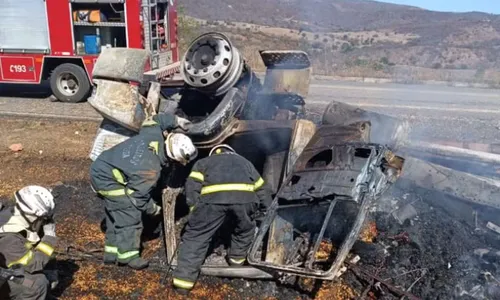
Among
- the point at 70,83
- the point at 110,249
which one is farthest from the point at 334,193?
the point at 70,83

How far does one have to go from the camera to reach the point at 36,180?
6.75 metres

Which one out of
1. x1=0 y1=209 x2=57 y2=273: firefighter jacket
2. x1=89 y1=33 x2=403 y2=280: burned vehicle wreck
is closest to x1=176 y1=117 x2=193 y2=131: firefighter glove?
x1=89 y1=33 x2=403 y2=280: burned vehicle wreck

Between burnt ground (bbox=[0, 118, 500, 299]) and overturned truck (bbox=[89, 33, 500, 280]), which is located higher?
overturned truck (bbox=[89, 33, 500, 280])

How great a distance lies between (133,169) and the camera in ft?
15.2

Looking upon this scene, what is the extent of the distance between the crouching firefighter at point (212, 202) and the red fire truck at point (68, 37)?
6.52m

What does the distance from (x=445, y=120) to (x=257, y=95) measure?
19.9ft

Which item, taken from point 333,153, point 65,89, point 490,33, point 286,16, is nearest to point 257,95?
point 333,153

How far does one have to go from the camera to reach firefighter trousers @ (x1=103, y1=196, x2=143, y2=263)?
4.68 metres

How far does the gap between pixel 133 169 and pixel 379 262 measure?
7.86 ft

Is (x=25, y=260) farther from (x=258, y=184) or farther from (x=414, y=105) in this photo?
(x=414, y=105)

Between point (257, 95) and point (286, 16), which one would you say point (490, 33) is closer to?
point (286, 16)

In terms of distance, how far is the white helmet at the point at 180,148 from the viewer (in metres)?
4.68

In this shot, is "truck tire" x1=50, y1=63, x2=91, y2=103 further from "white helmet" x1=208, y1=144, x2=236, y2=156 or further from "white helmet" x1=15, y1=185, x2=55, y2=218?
"white helmet" x1=15, y1=185, x2=55, y2=218

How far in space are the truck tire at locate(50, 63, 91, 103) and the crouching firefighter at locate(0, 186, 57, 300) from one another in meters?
7.86
